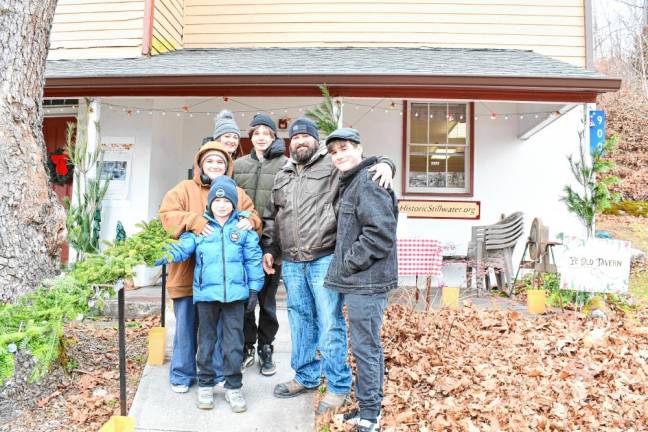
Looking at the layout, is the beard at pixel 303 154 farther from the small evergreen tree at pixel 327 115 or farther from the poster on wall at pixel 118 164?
the poster on wall at pixel 118 164

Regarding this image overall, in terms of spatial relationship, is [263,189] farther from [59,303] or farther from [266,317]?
[59,303]

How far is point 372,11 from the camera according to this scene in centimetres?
854

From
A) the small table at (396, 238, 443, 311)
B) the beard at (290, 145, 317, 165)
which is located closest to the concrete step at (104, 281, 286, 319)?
the small table at (396, 238, 443, 311)

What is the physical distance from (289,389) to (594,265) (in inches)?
157

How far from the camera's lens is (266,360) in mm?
3689

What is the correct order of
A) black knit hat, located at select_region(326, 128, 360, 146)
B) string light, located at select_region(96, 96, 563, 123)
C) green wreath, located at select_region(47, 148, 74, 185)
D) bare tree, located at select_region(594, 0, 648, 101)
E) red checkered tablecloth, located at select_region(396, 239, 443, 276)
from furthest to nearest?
1. bare tree, located at select_region(594, 0, 648, 101)
2. green wreath, located at select_region(47, 148, 74, 185)
3. string light, located at select_region(96, 96, 563, 123)
4. red checkered tablecloth, located at select_region(396, 239, 443, 276)
5. black knit hat, located at select_region(326, 128, 360, 146)

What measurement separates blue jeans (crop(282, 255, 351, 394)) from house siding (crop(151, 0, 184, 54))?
636 centimetres

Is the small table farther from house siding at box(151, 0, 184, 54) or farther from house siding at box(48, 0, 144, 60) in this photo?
house siding at box(48, 0, 144, 60)

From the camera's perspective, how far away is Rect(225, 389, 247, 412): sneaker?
10.4 feet

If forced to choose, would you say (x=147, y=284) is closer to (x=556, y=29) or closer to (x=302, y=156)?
(x=302, y=156)

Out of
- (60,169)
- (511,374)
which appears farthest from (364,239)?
(60,169)

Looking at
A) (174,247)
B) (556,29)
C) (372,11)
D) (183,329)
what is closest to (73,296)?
(174,247)

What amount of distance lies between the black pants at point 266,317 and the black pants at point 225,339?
1.33 feet

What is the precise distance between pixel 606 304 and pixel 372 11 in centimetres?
621
